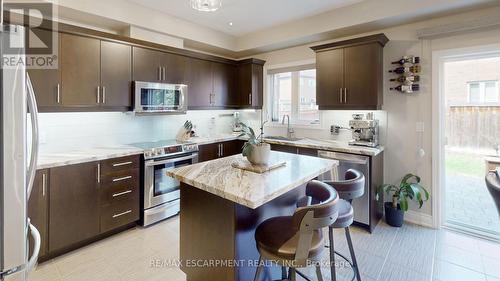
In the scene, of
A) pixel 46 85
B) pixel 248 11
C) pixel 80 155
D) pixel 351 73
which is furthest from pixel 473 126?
pixel 46 85

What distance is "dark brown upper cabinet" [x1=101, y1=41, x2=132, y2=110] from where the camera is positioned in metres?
3.08

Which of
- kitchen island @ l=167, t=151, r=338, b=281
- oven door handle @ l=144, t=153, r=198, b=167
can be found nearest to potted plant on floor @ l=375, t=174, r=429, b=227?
kitchen island @ l=167, t=151, r=338, b=281

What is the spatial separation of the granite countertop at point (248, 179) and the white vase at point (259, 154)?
0.44ft

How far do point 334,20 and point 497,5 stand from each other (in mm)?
1686

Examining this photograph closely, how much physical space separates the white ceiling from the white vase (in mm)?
2226

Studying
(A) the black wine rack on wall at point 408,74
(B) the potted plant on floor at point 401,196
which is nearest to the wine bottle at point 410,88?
(A) the black wine rack on wall at point 408,74

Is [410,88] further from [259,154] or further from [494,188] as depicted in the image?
[259,154]

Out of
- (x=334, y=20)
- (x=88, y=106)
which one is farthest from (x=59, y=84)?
(x=334, y=20)

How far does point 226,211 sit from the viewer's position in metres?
1.63

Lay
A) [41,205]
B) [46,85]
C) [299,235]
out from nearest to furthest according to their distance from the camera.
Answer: [299,235] → [41,205] → [46,85]

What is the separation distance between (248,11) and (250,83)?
1.35 m

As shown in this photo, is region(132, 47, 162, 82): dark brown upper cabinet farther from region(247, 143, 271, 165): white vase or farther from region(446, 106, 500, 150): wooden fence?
region(446, 106, 500, 150): wooden fence

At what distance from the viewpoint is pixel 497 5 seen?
270cm

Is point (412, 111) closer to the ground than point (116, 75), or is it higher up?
closer to the ground
